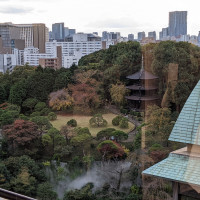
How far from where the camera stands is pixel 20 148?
4.75 m

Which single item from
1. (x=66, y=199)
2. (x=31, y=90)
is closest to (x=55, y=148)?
(x=66, y=199)

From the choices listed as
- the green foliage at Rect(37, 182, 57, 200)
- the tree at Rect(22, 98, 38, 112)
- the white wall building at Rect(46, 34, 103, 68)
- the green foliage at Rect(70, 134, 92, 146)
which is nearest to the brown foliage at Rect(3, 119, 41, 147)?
the green foliage at Rect(70, 134, 92, 146)

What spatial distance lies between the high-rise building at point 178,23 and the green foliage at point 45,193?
2.11 m

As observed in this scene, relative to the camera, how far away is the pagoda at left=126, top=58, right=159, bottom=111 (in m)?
5.36

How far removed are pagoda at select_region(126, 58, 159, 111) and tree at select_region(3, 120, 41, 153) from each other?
6.51 feet

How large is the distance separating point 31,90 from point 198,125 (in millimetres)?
6036

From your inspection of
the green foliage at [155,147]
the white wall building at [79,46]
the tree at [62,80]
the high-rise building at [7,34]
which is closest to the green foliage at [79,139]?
the green foliage at [155,147]

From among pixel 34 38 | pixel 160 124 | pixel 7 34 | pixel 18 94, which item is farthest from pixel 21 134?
pixel 34 38

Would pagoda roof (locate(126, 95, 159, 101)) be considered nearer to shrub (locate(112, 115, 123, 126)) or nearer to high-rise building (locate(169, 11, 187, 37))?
shrub (locate(112, 115, 123, 126))

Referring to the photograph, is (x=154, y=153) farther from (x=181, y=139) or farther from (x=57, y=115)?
(x=57, y=115)

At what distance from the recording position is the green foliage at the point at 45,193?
346 cm

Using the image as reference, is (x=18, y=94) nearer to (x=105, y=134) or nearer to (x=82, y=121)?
(x=82, y=121)

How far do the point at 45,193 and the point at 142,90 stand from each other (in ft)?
10.7

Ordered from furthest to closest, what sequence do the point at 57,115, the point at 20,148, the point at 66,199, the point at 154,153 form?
the point at 57,115 < the point at 20,148 < the point at 154,153 < the point at 66,199
